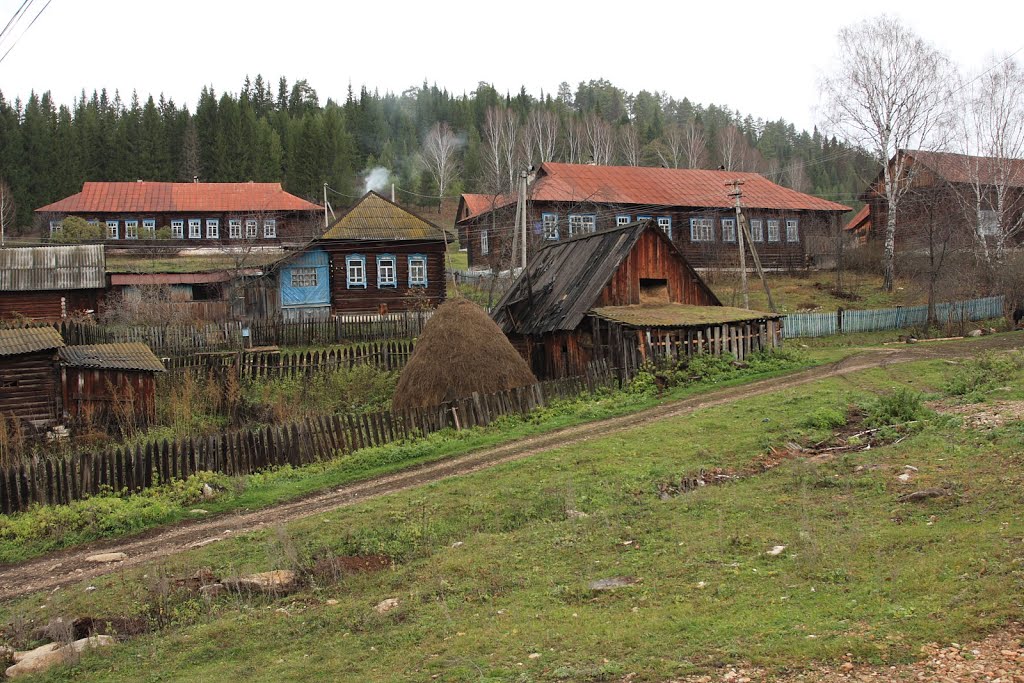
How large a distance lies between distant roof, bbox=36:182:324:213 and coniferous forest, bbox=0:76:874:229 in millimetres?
17087

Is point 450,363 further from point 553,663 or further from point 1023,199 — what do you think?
point 1023,199

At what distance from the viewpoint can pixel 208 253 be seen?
56.2 meters

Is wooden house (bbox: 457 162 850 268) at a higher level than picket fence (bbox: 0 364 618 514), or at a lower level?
higher

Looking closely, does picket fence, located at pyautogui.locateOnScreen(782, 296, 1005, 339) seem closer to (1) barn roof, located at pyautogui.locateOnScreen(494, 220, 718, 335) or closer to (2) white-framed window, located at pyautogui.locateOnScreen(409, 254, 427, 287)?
(1) barn roof, located at pyautogui.locateOnScreen(494, 220, 718, 335)

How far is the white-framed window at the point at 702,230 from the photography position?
48.1 m

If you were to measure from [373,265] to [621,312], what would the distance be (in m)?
19.0

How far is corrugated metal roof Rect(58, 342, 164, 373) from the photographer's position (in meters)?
21.9

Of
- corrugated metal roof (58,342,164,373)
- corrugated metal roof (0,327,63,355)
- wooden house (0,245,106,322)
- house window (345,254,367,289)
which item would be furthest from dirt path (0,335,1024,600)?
wooden house (0,245,106,322)

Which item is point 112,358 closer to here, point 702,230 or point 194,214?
point 702,230

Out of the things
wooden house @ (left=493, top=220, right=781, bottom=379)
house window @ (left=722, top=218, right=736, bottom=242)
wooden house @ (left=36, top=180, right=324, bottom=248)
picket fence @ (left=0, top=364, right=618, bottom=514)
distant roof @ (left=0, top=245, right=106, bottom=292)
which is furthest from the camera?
wooden house @ (left=36, top=180, right=324, bottom=248)

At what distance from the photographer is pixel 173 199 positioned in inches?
2467

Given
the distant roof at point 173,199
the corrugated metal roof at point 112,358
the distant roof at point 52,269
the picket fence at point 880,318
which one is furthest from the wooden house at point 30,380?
the distant roof at point 173,199

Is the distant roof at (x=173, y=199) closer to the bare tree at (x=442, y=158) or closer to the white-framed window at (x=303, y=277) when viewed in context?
the bare tree at (x=442, y=158)

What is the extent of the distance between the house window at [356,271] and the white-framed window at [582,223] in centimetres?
1317
